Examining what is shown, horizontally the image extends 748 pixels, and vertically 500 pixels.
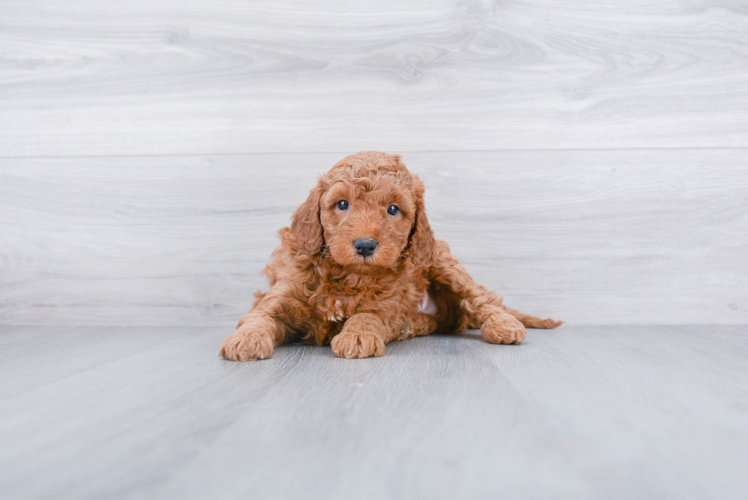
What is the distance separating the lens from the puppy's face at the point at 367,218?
131 centimetres

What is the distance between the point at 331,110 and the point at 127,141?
34.2 inches

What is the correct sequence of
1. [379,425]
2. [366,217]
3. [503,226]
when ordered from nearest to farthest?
[379,425], [366,217], [503,226]

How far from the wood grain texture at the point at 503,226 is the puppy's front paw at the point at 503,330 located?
0.48m

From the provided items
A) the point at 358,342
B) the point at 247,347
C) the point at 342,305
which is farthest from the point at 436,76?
the point at 247,347

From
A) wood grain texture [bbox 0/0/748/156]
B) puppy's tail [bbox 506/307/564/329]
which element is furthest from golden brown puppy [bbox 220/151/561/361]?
wood grain texture [bbox 0/0/748/156]

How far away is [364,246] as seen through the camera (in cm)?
130

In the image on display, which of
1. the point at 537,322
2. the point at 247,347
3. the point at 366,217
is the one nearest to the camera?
the point at 247,347

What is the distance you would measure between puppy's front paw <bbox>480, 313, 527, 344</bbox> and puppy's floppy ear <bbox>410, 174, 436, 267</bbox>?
282 mm

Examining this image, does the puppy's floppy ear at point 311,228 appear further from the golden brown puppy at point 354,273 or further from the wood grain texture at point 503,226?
the wood grain texture at point 503,226

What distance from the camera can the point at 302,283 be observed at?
4.77 feet

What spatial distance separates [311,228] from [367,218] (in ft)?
0.65

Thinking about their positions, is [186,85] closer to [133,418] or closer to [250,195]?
[250,195]

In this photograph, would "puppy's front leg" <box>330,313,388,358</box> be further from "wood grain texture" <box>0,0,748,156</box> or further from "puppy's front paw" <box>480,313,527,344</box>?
"wood grain texture" <box>0,0,748,156</box>

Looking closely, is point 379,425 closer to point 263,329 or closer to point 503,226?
point 263,329
